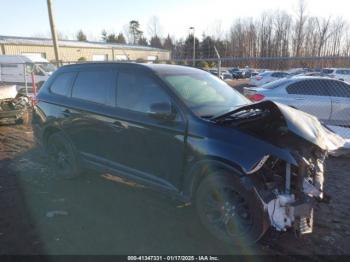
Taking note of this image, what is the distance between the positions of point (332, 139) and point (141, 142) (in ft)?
7.33

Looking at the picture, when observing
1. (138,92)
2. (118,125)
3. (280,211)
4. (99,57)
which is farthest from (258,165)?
(99,57)

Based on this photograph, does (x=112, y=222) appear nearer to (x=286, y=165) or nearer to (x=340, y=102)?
(x=286, y=165)

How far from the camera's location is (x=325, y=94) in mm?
9172

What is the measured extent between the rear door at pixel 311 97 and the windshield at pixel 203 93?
16.8ft

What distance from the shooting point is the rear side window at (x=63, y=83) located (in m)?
5.23

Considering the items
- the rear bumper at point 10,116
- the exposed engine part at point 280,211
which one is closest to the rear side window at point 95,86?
the exposed engine part at point 280,211

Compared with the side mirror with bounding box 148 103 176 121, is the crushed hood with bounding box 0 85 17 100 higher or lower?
lower

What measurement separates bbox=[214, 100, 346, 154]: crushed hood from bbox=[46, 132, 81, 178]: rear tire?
103 inches

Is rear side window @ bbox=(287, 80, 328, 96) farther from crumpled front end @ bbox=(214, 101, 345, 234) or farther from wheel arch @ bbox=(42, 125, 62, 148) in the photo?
wheel arch @ bbox=(42, 125, 62, 148)

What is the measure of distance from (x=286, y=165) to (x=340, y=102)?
677 centimetres

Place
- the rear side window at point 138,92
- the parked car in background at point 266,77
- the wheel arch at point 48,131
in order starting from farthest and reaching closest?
the parked car in background at point 266,77, the wheel arch at point 48,131, the rear side window at point 138,92

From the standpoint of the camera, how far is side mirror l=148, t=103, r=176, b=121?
149 inches

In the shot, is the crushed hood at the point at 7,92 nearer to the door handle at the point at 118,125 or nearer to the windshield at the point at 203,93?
the door handle at the point at 118,125

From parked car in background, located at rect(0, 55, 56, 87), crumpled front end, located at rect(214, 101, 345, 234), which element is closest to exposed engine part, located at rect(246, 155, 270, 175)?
crumpled front end, located at rect(214, 101, 345, 234)
